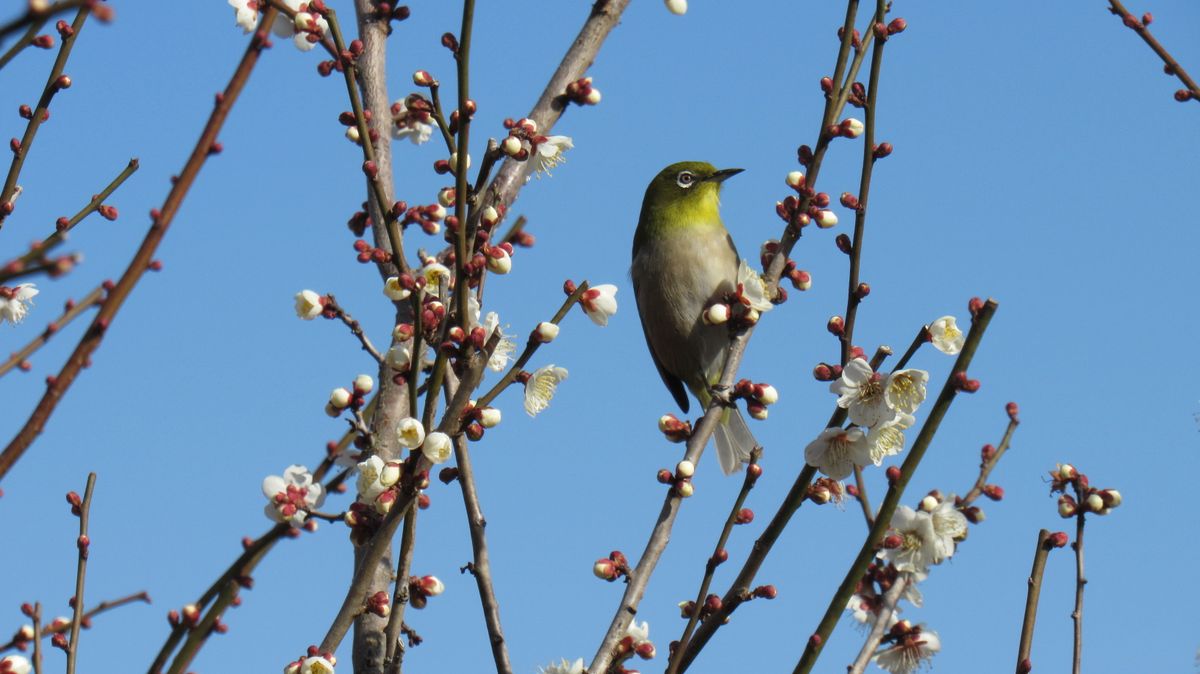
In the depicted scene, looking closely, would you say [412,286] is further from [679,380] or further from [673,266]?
[679,380]

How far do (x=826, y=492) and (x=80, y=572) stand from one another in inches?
75.2

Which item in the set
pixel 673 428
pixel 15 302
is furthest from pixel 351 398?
pixel 15 302

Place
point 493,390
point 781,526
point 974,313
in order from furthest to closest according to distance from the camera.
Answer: point 493,390
point 781,526
point 974,313

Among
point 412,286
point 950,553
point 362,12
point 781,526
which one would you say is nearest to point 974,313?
point 781,526

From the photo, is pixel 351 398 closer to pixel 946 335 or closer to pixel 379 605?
pixel 379 605

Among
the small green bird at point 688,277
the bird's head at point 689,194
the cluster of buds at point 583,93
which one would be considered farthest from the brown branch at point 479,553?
the bird's head at point 689,194

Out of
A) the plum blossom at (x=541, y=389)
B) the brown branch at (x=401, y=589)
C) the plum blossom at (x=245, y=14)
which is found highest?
the plum blossom at (x=245, y=14)

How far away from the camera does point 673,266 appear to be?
21.7 feet

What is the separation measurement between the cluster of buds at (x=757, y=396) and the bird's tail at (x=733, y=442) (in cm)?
223

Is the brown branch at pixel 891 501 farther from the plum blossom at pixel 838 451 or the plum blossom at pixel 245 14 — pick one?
the plum blossom at pixel 245 14

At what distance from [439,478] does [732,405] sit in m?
1.08

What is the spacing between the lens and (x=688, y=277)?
656cm

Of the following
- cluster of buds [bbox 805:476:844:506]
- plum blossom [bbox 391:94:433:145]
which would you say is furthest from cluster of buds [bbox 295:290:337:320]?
cluster of buds [bbox 805:476:844:506]

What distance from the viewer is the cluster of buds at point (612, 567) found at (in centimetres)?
343
